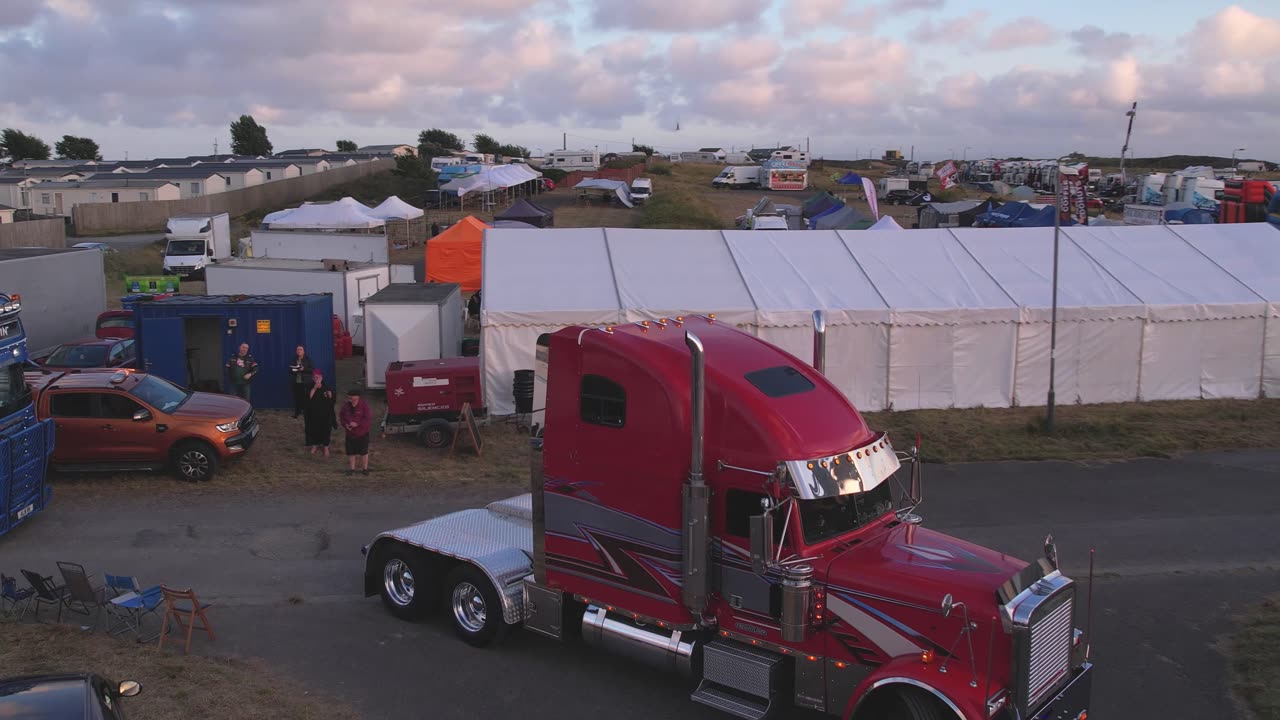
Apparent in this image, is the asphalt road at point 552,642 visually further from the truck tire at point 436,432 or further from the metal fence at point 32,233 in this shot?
the metal fence at point 32,233

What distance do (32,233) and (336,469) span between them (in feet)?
111

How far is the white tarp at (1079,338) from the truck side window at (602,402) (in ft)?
42.1

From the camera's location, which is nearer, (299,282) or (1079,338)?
(1079,338)

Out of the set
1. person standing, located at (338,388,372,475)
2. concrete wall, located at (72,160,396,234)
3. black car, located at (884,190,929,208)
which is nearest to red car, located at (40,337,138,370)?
person standing, located at (338,388,372,475)

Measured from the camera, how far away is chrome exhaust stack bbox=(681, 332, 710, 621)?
262 inches

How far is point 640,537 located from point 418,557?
109 inches

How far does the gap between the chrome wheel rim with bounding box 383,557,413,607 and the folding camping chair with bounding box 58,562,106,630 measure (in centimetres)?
253

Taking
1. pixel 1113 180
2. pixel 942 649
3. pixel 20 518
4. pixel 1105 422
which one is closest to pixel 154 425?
pixel 20 518

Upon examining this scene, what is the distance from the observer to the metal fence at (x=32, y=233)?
1519 inches

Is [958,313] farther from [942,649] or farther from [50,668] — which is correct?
[50,668]

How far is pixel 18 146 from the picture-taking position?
102875 millimetres

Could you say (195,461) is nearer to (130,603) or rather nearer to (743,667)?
(130,603)

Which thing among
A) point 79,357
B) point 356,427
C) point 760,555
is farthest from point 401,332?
point 760,555

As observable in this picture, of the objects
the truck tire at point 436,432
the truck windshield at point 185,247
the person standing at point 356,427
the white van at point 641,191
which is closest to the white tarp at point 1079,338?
the truck tire at point 436,432
